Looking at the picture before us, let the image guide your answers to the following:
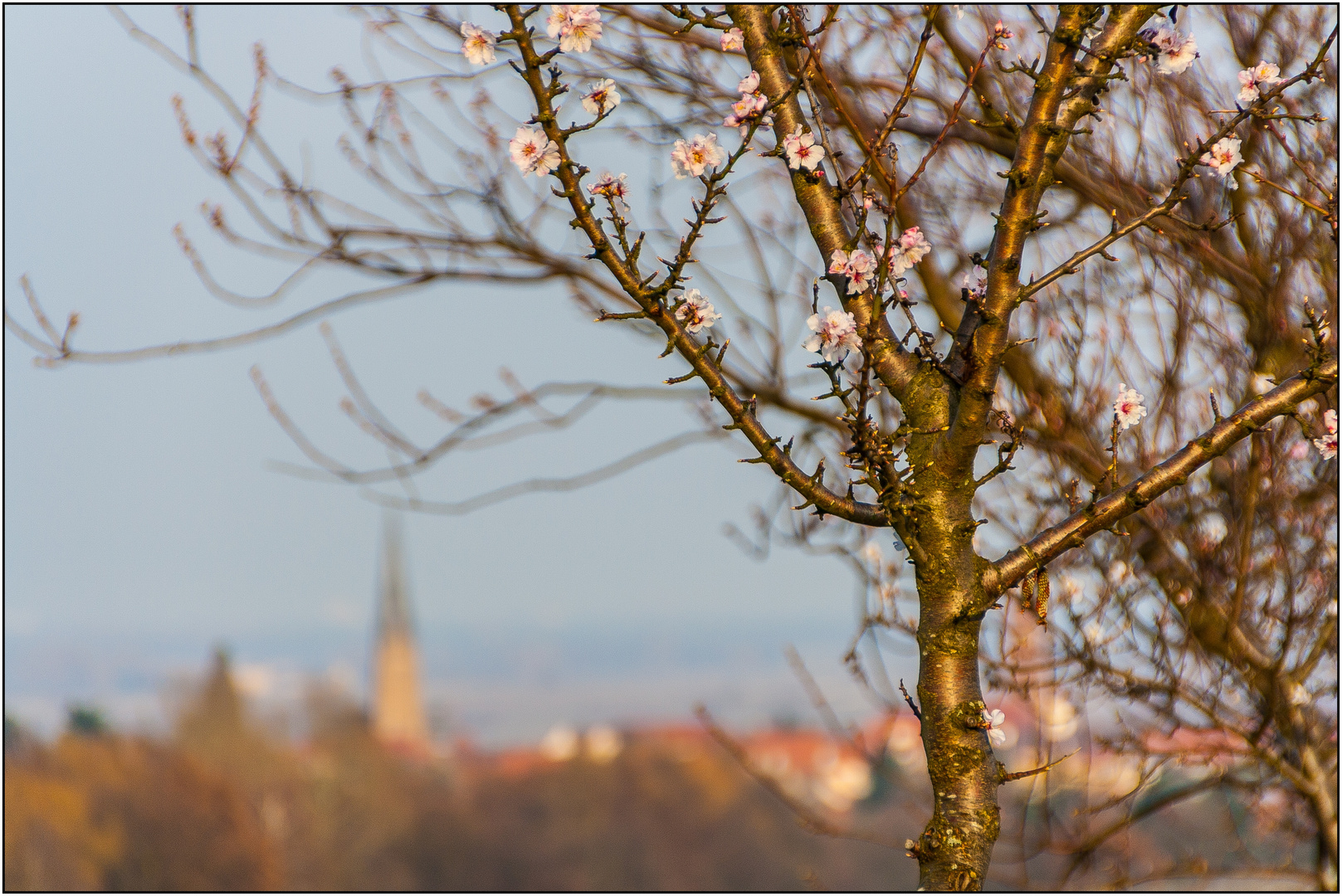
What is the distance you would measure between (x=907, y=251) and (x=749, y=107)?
0.43 metres

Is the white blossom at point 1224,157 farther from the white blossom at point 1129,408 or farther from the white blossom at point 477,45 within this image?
the white blossom at point 477,45

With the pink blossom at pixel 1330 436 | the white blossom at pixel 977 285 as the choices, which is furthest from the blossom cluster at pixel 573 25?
the pink blossom at pixel 1330 436

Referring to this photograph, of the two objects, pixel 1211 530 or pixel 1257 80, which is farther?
pixel 1211 530

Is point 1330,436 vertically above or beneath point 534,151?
beneath

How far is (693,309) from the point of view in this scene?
72.2 inches

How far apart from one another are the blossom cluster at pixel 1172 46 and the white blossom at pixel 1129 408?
654mm

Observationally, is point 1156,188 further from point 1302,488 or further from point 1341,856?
point 1341,856

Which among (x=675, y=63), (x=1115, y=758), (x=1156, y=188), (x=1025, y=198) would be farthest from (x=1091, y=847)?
(x=675, y=63)

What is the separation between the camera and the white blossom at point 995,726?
71.9 inches

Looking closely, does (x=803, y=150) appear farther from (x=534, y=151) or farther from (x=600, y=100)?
(x=534, y=151)

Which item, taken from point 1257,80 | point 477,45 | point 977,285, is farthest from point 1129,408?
point 477,45

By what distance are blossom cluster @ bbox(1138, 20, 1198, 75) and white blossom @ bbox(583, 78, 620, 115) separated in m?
1.08

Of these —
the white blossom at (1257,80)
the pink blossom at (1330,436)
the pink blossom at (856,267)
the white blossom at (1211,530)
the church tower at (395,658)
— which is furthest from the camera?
the church tower at (395,658)

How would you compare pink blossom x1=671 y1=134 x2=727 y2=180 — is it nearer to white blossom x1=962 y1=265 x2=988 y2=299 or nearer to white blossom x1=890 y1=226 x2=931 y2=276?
white blossom x1=890 y1=226 x2=931 y2=276
